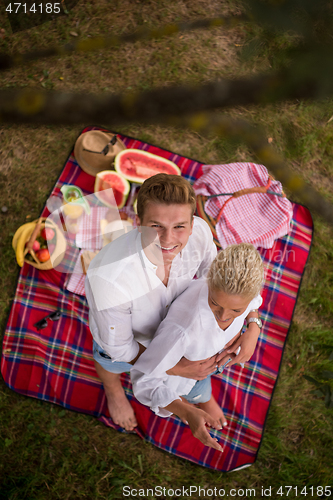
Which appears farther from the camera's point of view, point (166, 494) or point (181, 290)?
point (166, 494)

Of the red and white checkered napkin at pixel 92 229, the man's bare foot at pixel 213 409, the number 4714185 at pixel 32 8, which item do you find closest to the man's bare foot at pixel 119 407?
the man's bare foot at pixel 213 409

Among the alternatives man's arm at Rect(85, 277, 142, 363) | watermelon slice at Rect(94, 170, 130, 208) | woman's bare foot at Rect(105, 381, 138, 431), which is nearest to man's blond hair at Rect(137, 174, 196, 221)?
man's arm at Rect(85, 277, 142, 363)

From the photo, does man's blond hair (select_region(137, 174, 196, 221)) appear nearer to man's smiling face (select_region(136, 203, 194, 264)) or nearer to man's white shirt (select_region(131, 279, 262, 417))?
man's smiling face (select_region(136, 203, 194, 264))

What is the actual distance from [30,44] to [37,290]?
295 cm

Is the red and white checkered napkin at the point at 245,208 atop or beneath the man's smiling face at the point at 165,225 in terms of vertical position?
beneath

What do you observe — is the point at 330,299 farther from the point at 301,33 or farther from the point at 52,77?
the point at 52,77

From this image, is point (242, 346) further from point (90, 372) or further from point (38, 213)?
point (38, 213)

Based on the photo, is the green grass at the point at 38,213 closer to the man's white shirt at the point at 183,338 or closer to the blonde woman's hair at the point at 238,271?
the blonde woman's hair at the point at 238,271

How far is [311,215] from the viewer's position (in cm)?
346

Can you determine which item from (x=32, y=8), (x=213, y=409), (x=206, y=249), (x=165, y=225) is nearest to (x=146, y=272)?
(x=165, y=225)

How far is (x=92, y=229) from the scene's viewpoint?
9.89ft

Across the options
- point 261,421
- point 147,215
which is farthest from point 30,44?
point 261,421

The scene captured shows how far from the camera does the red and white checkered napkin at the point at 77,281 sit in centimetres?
299

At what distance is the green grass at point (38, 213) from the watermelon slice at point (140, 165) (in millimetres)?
411
